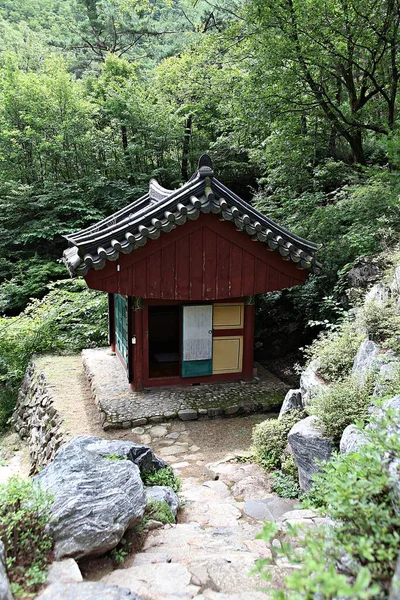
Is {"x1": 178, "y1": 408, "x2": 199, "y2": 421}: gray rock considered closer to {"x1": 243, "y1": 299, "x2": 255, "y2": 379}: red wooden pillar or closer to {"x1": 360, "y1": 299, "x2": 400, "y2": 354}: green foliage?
{"x1": 243, "y1": 299, "x2": 255, "y2": 379}: red wooden pillar

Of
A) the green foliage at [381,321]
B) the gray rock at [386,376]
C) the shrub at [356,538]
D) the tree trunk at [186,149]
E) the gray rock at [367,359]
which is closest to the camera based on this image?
the shrub at [356,538]

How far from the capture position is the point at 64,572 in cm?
297

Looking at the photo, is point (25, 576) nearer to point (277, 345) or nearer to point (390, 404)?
point (390, 404)

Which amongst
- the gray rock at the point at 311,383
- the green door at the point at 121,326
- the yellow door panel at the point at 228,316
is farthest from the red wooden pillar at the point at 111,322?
the gray rock at the point at 311,383

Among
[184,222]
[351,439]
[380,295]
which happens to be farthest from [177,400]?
[351,439]

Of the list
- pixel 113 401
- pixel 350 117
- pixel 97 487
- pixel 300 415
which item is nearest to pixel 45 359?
pixel 113 401

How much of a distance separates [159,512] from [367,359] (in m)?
3.22

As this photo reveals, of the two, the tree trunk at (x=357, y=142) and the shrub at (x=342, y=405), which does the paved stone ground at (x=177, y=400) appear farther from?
the tree trunk at (x=357, y=142)

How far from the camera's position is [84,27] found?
25.0 metres

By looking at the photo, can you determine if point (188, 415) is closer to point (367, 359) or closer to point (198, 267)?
point (198, 267)

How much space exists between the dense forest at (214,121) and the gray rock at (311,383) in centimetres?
313

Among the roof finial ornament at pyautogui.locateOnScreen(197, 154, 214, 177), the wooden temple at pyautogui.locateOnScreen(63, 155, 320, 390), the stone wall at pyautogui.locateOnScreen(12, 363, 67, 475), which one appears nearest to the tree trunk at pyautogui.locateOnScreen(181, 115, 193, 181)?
the roof finial ornament at pyautogui.locateOnScreen(197, 154, 214, 177)

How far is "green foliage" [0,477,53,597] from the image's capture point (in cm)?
285

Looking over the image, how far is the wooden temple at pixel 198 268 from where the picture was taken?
27.0 feet
